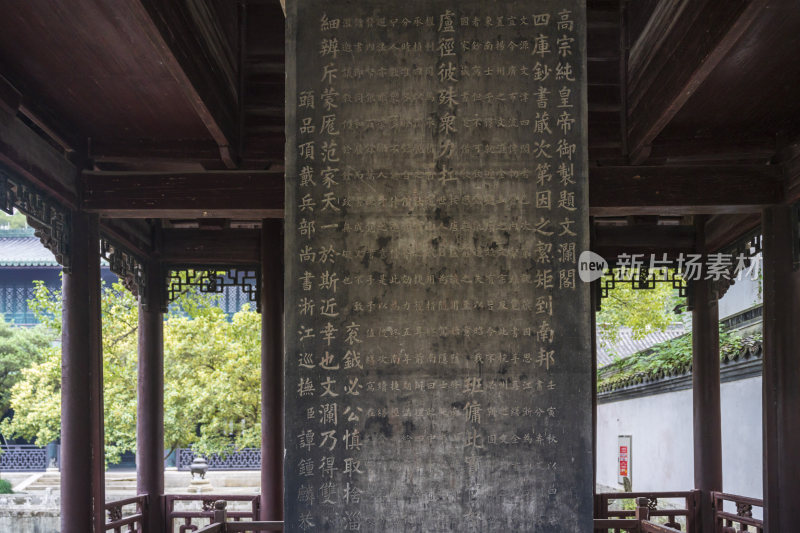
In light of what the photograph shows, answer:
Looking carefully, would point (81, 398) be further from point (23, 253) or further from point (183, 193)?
point (23, 253)

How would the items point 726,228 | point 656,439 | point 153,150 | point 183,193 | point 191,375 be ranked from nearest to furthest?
1. point 183,193
2. point 153,150
3. point 726,228
4. point 191,375
5. point 656,439

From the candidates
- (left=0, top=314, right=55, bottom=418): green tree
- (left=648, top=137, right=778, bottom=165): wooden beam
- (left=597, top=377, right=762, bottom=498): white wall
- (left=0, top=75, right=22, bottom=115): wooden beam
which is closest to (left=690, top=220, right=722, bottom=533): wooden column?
(left=597, top=377, right=762, bottom=498): white wall

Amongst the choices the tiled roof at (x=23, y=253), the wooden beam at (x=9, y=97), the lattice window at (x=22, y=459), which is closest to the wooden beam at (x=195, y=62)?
the wooden beam at (x=9, y=97)

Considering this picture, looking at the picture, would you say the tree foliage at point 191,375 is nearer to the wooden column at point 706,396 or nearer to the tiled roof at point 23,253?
the wooden column at point 706,396

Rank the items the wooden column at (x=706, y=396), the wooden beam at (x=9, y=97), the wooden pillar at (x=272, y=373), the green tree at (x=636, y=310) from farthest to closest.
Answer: the green tree at (x=636, y=310) < the wooden column at (x=706, y=396) < the wooden pillar at (x=272, y=373) < the wooden beam at (x=9, y=97)

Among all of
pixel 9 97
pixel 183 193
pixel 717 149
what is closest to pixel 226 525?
pixel 183 193

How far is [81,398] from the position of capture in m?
4.68

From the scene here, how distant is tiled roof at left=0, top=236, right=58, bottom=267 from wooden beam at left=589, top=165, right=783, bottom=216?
1482 cm

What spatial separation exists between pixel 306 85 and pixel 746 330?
773 centimetres

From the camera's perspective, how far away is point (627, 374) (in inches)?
499

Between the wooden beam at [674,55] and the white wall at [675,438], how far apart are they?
4544 millimetres

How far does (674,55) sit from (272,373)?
4.05 metres

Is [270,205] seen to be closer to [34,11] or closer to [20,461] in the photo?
[34,11]

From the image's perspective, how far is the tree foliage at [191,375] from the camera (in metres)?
10.9
